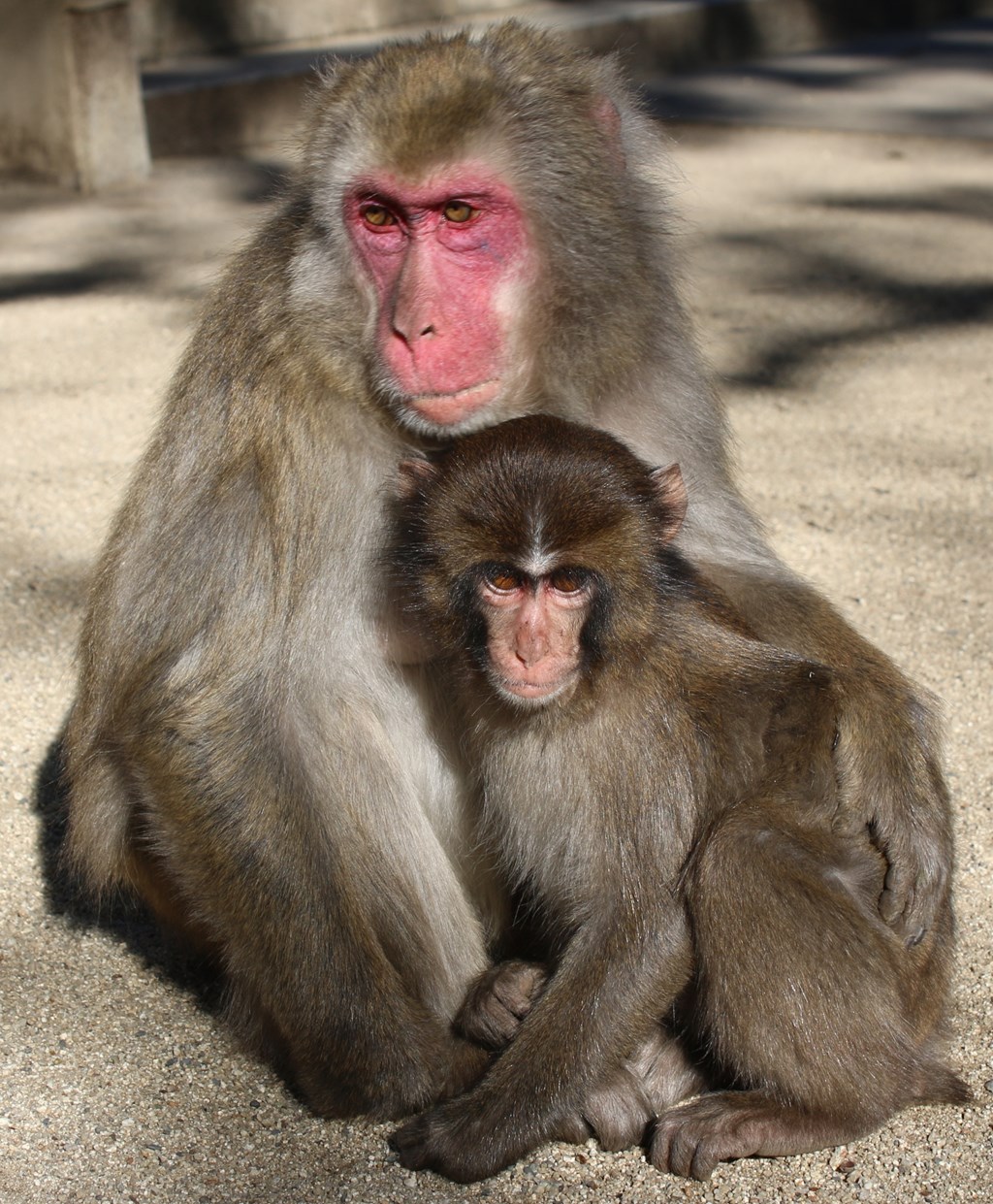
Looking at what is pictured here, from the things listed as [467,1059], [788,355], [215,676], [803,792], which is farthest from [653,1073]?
[788,355]

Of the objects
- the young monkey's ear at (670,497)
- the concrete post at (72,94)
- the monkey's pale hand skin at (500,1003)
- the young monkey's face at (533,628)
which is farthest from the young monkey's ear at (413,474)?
the concrete post at (72,94)

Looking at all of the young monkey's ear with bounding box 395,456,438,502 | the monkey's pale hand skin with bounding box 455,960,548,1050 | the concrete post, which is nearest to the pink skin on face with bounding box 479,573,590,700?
the young monkey's ear with bounding box 395,456,438,502

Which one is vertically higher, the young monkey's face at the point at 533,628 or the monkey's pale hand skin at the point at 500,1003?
the young monkey's face at the point at 533,628

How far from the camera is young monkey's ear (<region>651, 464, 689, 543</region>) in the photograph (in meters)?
2.96

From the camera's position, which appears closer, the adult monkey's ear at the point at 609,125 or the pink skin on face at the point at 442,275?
the pink skin on face at the point at 442,275

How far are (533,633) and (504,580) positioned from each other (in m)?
0.10

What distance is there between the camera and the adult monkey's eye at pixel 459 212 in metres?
3.05

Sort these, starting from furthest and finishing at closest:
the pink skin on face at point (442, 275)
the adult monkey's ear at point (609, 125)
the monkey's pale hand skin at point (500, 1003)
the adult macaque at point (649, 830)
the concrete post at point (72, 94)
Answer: the concrete post at point (72, 94) < the adult monkey's ear at point (609, 125) < the monkey's pale hand skin at point (500, 1003) < the pink skin on face at point (442, 275) < the adult macaque at point (649, 830)

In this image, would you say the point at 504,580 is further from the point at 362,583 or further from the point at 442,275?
the point at 442,275

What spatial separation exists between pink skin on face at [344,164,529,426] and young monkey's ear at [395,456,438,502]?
0.08 m

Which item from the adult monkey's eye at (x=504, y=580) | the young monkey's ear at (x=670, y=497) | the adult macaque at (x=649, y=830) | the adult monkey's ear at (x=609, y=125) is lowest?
the adult macaque at (x=649, y=830)

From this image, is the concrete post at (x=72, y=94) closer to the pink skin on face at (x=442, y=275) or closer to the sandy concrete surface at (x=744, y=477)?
the sandy concrete surface at (x=744, y=477)

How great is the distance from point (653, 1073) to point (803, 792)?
1.87 feet

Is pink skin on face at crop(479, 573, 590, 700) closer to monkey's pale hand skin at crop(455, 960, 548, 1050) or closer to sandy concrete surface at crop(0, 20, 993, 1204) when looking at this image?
monkey's pale hand skin at crop(455, 960, 548, 1050)
